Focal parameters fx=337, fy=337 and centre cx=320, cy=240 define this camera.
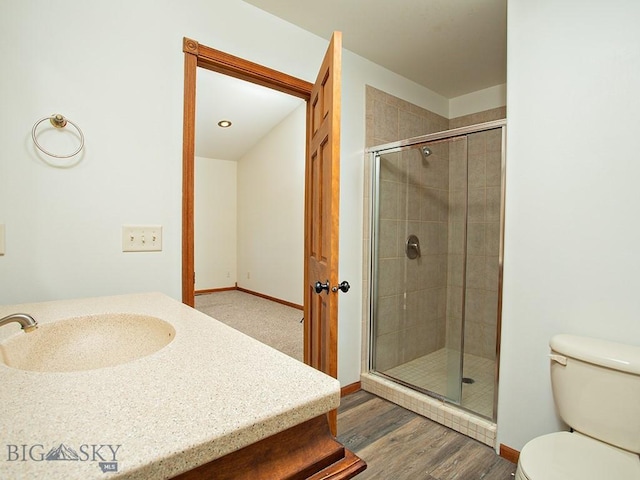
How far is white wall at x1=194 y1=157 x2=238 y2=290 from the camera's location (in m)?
5.60

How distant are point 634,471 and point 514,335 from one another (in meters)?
0.64

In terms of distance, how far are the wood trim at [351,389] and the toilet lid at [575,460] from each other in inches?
50.1

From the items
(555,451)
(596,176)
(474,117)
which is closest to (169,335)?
(555,451)

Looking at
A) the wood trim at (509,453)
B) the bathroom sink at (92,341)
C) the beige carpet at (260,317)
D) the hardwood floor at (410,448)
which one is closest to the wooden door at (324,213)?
the hardwood floor at (410,448)

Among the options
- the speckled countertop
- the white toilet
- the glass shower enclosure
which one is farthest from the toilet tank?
the speckled countertop

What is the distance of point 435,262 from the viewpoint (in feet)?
9.04

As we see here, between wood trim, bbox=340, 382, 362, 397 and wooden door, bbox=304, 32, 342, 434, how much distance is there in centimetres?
36

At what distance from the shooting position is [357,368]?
8.02 ft

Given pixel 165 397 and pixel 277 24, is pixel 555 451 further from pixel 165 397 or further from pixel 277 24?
pixel 277 24

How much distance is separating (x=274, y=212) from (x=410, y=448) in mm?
3702

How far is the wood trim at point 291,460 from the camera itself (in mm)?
482

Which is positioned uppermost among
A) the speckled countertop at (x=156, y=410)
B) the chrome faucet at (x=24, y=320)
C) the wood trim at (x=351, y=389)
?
the chrome faucet at (x=24, y=320)

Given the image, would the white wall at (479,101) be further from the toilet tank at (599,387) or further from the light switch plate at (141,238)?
the light switch plate at (141,238)

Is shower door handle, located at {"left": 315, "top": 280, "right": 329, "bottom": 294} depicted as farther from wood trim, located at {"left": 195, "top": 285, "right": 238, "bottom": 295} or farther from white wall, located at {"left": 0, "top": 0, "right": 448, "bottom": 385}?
wood trim, located at {"left": 195, "top": 285, "right": 238, "bottom": 295}
